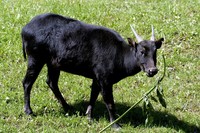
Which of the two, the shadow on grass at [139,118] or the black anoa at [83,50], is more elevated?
the black anoa at [83,50]

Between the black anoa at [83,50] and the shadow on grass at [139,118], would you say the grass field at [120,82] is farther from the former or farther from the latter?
the black anoa at [83,50]

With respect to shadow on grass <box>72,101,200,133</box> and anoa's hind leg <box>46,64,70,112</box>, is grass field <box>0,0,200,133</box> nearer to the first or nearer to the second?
shadow on grass <box>72,101,200,133</box>

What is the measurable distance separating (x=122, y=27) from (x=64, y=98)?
324 centimetres

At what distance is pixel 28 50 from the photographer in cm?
873

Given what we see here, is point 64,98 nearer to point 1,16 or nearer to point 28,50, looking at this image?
point 28,50

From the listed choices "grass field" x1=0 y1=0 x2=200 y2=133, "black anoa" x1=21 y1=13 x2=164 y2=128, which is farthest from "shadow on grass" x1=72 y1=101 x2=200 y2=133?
"black anoa" x1=21 y1=13 x2=164 y2=128

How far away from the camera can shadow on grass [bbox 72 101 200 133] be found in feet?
29.2

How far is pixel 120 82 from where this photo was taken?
33.8ft

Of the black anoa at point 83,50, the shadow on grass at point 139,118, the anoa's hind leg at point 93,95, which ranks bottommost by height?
the shadow on grass at point 139,118

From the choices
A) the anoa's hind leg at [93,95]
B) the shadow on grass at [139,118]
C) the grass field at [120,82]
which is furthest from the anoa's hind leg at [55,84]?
the anoa's hind leg at [93,95]

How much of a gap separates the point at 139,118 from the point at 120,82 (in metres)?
1.40

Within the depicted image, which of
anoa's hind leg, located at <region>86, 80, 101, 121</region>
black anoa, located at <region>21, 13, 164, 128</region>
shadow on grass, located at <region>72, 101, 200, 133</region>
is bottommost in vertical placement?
shadow on grass, located at <region>72, 101, 200, 133</region>

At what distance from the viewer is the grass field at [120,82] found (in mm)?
8781

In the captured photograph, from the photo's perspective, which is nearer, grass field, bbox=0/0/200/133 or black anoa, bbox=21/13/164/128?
black anoa, bbox=21/13/164/128
